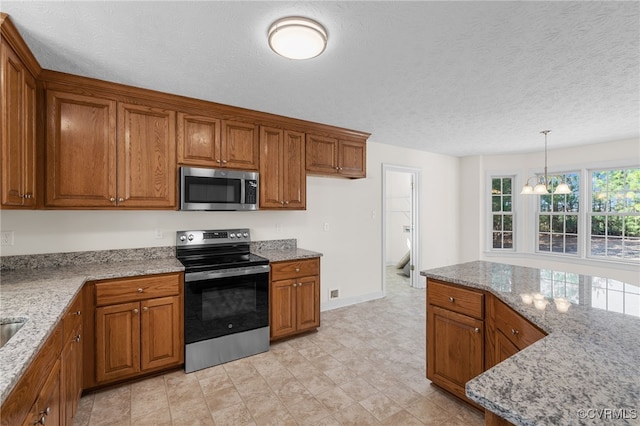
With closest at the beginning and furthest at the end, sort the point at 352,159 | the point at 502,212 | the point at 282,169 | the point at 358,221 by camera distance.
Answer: the point at 282,169, the point at 352,159, the point at 358,221, the point at 502,212

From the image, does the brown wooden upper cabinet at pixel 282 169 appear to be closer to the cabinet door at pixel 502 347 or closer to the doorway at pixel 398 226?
the cabinet door at pixel 502 347

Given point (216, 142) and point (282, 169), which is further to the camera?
point (282, 169)

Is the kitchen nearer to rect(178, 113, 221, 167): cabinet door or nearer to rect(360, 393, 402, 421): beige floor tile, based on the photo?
rect(178, 113, 221, 167): cabinet door

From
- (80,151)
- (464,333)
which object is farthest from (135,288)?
(464,333)

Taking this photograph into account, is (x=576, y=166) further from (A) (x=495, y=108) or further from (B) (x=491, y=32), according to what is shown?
(B) (x=491, y=32)

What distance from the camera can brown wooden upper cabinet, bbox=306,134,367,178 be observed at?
11.7ft

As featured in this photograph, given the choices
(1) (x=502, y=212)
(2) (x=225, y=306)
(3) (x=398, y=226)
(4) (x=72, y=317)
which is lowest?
(2) (x=225, y=306)

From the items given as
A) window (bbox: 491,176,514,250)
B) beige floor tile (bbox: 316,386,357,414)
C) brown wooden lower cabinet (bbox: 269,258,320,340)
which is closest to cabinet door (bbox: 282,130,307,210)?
brown wooden lower cabinet (bbox: 269,258,320,340)

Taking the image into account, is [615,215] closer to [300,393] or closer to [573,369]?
[573,369]

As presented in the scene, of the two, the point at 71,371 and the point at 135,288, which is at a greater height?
the point at 135,288

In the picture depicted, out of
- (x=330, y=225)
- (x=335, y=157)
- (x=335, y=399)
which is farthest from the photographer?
(x=330, y=225)

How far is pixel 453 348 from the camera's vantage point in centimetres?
212

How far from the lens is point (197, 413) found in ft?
6.68

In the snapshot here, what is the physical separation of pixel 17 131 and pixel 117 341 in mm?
1569
